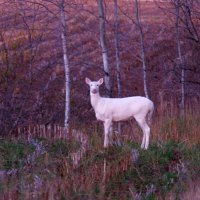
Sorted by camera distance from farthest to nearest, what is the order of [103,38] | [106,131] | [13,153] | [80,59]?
[80,59]
[103,38]
[106,131]
[13,153]

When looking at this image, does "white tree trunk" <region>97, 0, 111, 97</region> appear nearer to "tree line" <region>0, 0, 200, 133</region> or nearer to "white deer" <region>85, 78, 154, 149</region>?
"tree line" <region>0, 0, 200, 133</region>

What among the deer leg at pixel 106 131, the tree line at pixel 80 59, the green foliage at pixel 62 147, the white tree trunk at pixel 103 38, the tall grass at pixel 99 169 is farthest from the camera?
the tree line at pixel 80 59

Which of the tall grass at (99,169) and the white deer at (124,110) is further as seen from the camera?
the white deer at (124,110)

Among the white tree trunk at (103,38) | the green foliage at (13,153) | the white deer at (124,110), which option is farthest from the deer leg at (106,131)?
the white tree trunk at (103,38)

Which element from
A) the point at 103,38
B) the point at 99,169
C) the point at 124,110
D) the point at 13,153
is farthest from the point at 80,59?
the point at 99,169

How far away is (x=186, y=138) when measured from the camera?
13.9 metres

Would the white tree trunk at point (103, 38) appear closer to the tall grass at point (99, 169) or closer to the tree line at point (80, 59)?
the tree line at point (80, 59)

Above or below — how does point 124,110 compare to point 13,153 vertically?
above

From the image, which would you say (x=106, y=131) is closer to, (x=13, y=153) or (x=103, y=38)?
(x=13, y=153)

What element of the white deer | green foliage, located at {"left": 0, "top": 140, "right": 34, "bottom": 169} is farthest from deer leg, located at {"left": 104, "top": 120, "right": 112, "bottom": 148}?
green foliage, located at {"left": 0, "top": 140, "right": 34, "bottom": 169}

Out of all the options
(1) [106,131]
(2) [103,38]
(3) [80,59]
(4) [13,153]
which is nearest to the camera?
(4) [13,153]

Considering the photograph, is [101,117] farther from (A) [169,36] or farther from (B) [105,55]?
(A) [169,36]

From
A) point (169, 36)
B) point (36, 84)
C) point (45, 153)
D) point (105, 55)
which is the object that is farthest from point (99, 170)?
point (169, 36)

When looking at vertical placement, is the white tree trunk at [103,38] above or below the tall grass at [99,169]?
above
